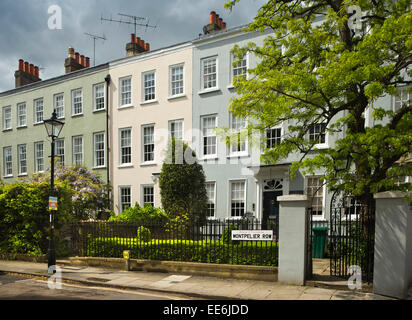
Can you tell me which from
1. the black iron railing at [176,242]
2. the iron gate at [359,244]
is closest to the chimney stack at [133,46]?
the black iron railing at [176,242]

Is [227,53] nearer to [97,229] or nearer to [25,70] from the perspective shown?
[97,229]

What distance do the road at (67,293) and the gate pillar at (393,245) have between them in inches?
180

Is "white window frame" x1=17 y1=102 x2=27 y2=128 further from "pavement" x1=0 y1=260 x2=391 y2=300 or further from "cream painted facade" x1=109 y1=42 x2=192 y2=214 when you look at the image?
"pavement" x1=0 y1=260 x2=391 y2=300

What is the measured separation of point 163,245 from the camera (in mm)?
11477

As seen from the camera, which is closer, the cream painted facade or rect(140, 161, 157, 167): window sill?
the cream painted facade

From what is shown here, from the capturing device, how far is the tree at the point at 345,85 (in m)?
7.69

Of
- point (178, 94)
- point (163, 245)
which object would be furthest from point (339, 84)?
point (178, 94)

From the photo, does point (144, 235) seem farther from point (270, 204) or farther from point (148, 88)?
point (148, 88)

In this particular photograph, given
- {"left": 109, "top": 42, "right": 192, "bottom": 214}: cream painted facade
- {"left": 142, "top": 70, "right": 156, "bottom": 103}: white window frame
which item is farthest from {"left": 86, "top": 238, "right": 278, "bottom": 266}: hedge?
{"left": 142, "top": 70, "right": 156, "bottom": 103}: white window frame

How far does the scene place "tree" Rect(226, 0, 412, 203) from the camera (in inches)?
303

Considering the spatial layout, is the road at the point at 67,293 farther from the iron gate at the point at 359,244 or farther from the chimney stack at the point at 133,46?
the chimney stack at the point at 133,46

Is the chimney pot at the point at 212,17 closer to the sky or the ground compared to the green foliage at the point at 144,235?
closer to the sky

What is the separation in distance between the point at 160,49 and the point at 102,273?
14.3 meters

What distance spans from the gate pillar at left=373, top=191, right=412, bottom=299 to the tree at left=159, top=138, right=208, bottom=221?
31.1ft
